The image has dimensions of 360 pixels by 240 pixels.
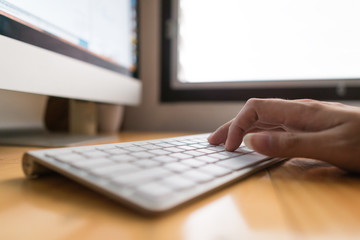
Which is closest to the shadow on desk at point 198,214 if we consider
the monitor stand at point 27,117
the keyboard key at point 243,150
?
the keyboard key at point 243,150

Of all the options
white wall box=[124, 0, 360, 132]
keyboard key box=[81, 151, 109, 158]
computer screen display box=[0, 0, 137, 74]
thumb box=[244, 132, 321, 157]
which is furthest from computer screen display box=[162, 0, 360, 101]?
keyboard key box=[81, 151, 109, 158]

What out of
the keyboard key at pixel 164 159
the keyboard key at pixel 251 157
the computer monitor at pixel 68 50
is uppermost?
the computer monitor at pixel 68 50

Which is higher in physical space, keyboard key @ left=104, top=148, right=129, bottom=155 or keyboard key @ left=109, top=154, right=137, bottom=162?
keyboard key @ left=104, top=148, right=129, bottom=155

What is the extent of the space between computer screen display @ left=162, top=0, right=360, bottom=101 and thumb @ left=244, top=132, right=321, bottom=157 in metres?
0.75

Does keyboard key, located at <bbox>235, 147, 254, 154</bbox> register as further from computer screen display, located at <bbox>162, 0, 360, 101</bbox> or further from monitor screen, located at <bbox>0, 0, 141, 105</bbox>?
computer screen display, located at <bbox>162, 0, 360, 101</bbox>

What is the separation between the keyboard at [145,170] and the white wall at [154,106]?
2.52 ft

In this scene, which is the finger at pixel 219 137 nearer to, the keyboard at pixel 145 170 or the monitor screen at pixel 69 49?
the keyboard at pixel 145 170

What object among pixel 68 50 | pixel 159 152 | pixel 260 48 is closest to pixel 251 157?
pixel 159 152

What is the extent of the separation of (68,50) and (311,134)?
561 millimetres

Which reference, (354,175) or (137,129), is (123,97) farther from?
(354,175)

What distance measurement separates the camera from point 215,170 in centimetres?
27

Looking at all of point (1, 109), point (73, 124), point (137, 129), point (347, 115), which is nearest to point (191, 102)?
point (137, 129)

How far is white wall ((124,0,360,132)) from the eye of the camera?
1115 millimetres

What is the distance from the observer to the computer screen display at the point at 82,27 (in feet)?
1.53
